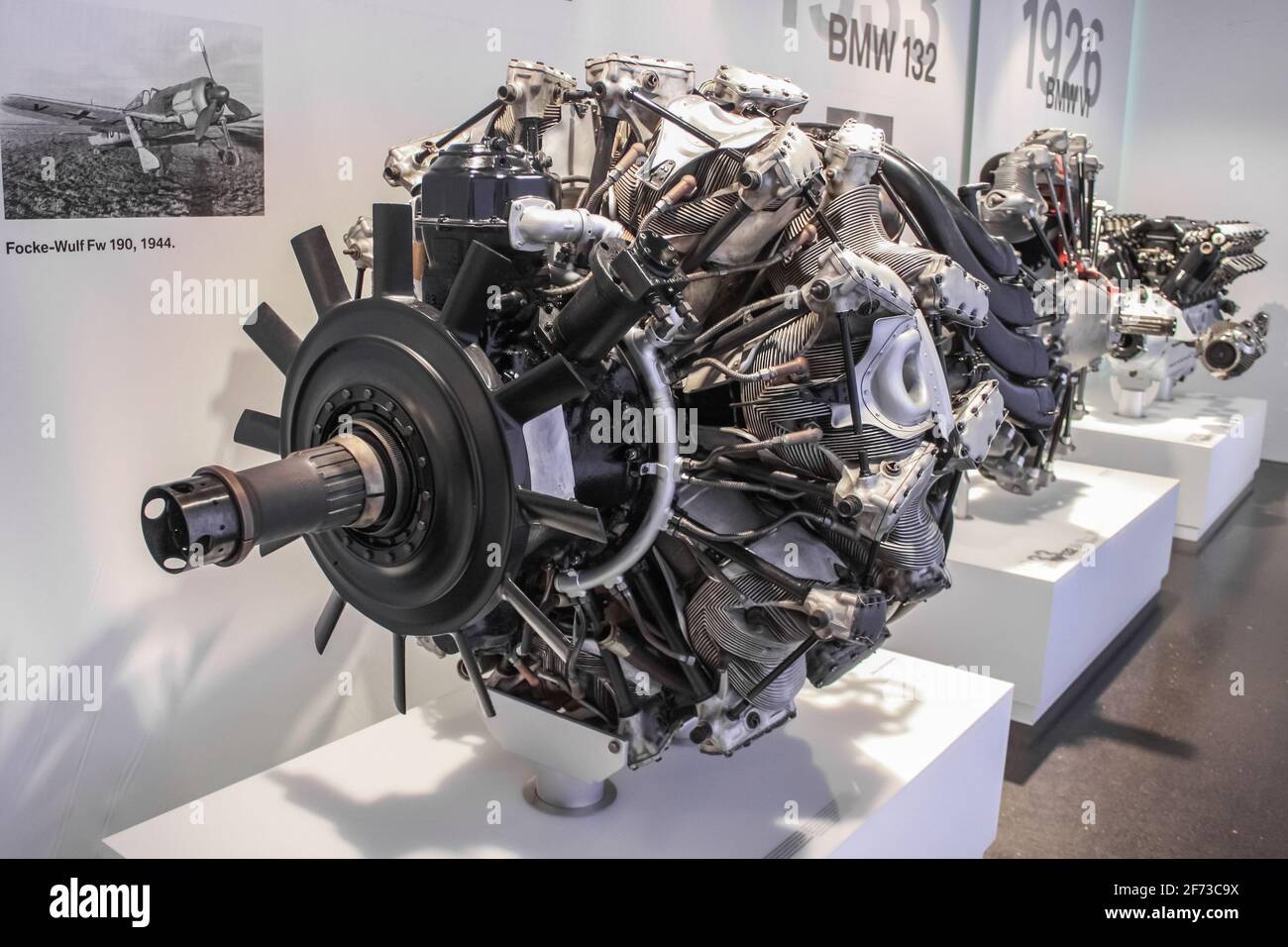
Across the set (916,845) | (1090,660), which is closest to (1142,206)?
(1090,660)

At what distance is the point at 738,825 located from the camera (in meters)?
2.65

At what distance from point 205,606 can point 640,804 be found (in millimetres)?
1166

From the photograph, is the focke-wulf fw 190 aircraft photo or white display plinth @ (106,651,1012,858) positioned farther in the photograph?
white display plinth @ (106,651,1012,858)

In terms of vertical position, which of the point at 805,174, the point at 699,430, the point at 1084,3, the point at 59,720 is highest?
the point at 1084,3

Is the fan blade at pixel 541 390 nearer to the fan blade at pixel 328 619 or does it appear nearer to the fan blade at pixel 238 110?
the fan blade at pixel 328 619

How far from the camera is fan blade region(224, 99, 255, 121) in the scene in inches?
107

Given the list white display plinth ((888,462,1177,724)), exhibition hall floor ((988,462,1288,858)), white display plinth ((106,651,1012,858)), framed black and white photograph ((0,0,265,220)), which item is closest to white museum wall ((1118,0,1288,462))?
exhibition hall floor ((988,462,1288,858))

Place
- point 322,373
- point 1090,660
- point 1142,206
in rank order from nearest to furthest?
point 322,373 → point 1090,660 → point 1142,206

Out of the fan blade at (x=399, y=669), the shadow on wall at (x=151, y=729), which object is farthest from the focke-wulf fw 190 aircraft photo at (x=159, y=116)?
the fan blade at (x=399, y=669)

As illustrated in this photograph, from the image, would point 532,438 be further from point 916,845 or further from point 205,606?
point 916,845

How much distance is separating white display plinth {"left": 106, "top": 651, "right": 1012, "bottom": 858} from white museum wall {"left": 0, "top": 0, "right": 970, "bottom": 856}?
0.67ft

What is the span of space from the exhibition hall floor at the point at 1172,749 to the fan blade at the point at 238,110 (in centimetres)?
291
